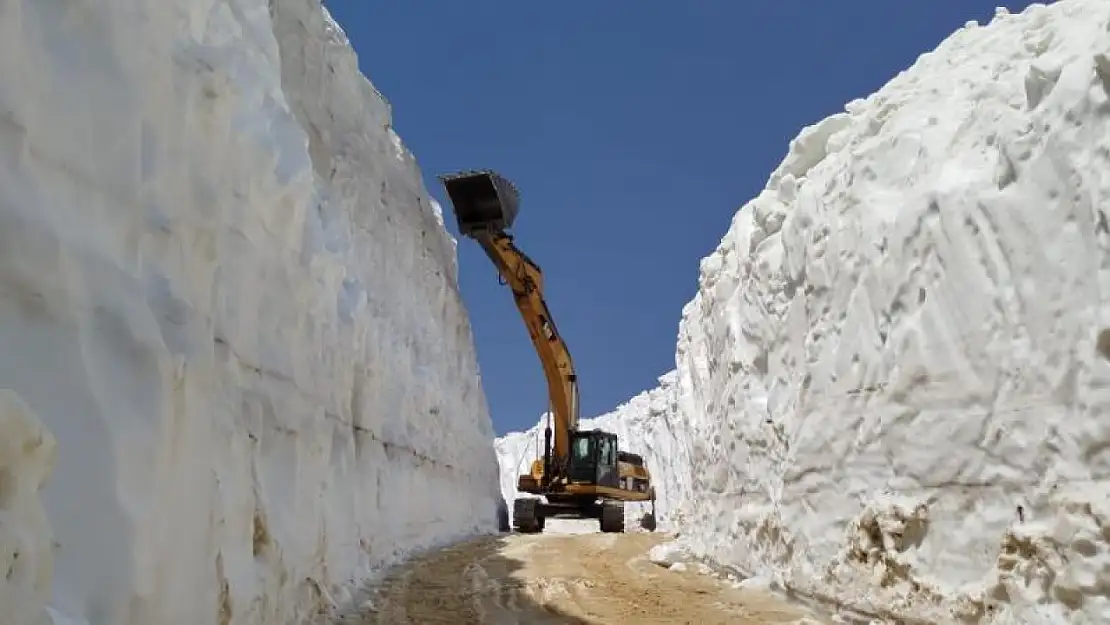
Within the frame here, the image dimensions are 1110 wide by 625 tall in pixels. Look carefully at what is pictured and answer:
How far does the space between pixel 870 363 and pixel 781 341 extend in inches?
97.5

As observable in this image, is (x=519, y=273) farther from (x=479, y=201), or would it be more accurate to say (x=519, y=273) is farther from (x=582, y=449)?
(x=582, y=449)

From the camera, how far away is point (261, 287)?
6496mm

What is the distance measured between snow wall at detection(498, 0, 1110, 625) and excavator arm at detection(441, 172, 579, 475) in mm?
9237

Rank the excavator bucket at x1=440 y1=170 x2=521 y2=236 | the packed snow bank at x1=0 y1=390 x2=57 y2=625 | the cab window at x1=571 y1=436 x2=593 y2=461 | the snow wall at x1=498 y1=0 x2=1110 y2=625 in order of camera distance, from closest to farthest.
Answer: the packed snow bank at x1=0 y1=390 x2=57 y2=625 < the snow wall at x1=498 y1=0 x2=1110 y2=625 < the excavator bucket at x1=440 y1=170 x2=521 y2=236 < the cab window at x1=571 y1=436 x2=593 y2=461

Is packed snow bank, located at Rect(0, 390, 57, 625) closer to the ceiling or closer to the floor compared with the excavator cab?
closer to the floor

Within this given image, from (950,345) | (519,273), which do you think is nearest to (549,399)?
(519,273)

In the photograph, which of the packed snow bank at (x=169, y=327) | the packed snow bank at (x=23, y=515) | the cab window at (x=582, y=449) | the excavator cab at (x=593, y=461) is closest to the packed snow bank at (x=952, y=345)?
the packed snow bank at (x=169, y=327)

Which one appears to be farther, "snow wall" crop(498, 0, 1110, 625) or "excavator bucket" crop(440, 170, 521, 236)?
"excavator bucket" crop(440, 170, 521, 236)

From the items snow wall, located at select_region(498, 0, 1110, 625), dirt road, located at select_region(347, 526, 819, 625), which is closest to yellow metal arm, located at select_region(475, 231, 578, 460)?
dirt road, located at select_region(347, 526, 819, 625)

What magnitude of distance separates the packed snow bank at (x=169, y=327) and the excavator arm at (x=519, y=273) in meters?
8.40

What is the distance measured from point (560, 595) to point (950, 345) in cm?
449

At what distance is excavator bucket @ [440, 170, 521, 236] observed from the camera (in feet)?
59.9

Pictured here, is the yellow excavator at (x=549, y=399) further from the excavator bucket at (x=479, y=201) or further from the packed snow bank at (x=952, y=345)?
the packed snow bank at (x=952, y=345)

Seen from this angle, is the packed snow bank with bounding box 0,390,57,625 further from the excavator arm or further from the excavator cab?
the excavator cab
